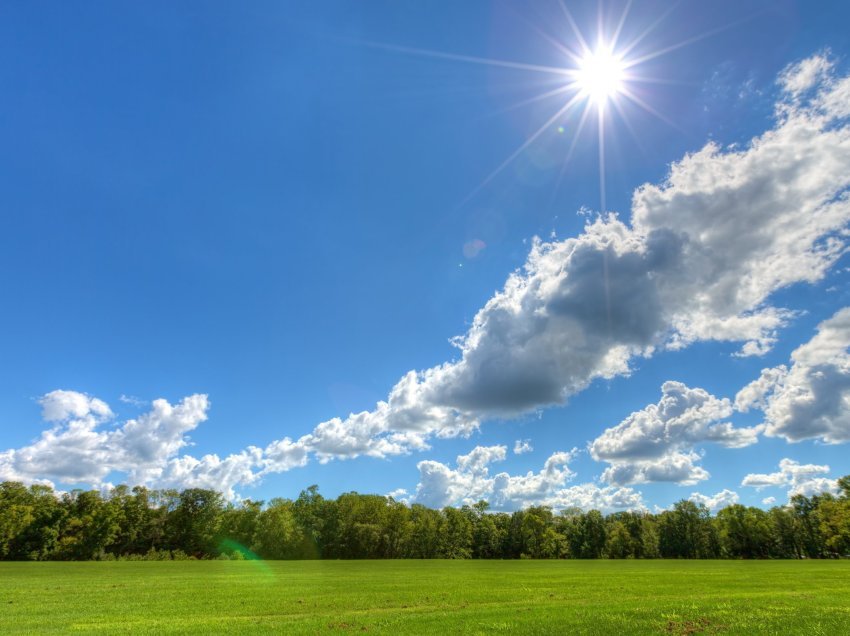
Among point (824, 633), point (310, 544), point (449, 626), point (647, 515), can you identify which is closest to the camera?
point (824, 633)

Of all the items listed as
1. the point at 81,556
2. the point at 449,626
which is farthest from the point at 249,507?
the point at 449,626

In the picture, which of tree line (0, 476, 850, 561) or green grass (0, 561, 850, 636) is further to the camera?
tree line (0, 476, 850, 561)

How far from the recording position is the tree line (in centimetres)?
9400

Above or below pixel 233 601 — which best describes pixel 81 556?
below

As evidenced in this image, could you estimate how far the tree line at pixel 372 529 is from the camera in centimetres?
9400

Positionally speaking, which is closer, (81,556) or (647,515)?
(81,556)

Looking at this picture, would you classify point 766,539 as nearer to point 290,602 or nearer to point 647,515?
point 647,515

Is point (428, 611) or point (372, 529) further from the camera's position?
point (372, 529)

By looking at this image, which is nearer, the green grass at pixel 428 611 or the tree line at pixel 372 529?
the green grass at pixel 428 611

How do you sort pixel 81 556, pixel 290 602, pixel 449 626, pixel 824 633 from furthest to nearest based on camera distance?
pixel 81 556, pixel 290 602, pixel 449 626, pixel 824 633

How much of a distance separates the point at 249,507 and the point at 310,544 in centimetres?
1836

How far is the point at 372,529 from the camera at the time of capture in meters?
113

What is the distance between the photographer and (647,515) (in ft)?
481

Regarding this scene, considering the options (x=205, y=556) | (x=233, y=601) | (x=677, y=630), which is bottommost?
(x=205, y=556)
